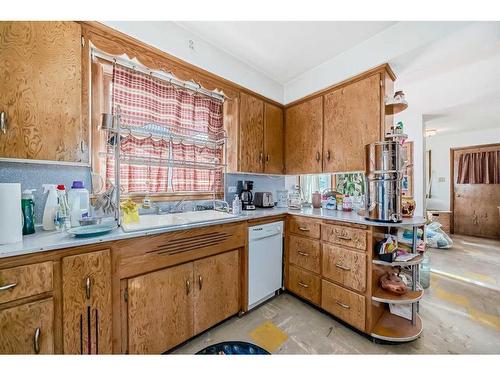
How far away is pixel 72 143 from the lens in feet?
3.92

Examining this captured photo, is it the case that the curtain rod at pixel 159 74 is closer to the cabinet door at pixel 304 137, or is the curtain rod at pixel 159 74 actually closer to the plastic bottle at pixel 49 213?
the cabinet door at pixel 304 137

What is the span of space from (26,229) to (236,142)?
172 cm

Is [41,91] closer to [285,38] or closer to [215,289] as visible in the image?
[215,289]

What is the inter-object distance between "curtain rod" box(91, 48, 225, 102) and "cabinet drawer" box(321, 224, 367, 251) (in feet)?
5.88

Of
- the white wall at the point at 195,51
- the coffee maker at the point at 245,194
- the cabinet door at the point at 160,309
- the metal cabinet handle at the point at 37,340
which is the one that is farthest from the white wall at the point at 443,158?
the metal cabinet handle at the point at 37,340

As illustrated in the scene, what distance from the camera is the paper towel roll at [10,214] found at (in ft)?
2.90

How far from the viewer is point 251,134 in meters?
2.32

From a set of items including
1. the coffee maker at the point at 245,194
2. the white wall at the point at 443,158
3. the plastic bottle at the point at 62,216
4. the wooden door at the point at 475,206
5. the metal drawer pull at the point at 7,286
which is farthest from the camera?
the white wall at the point at 443,158

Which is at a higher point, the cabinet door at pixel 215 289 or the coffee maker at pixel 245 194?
the coffee maker at pixel 245 194

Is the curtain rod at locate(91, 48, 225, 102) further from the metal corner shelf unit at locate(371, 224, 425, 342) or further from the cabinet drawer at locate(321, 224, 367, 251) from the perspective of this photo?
the metal corner shelf unit at locate(371, 224, 425, 342)

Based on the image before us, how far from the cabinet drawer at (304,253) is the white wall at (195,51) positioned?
1.82m

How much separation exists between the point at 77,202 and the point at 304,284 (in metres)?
1.99

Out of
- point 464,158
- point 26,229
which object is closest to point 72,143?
point 26,229
